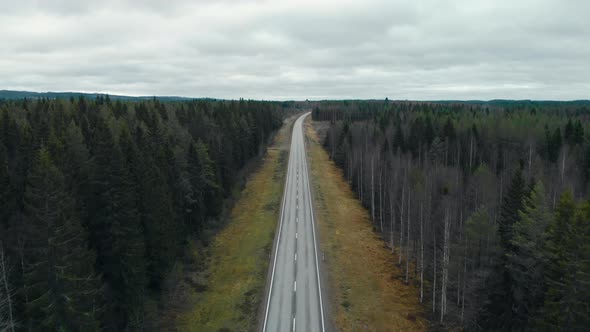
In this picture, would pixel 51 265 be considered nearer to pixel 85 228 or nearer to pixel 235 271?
pixel 85 228

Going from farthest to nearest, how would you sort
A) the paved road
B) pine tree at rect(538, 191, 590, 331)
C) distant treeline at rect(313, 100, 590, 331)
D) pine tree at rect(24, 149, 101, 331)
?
the paved road → distant treeline at rect(313, 100, 590, 331) → pine tree at rect(24, 149, 101, 331) → pine tree at rect(538, 191, 590, 331)

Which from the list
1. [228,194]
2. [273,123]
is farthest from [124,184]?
[273,123]

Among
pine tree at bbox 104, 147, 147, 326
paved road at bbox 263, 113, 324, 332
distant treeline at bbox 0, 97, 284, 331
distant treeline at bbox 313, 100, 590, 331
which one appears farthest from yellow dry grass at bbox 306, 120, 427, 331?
distant treeline at bbox 0, 97, 284, 331

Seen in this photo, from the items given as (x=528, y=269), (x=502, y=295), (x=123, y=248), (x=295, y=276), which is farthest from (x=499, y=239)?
(x=123, y=248)

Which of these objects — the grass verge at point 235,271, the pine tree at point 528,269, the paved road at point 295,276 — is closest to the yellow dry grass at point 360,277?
the paved road at point 295,276

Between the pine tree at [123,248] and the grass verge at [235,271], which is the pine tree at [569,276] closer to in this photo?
the grass verge at [235,271]

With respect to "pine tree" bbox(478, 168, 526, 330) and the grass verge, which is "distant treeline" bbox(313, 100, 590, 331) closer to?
"pine tree" bbox(478, 168, 526, 330)

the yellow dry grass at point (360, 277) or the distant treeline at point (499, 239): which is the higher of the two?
the distant treeline at point (499, 239)

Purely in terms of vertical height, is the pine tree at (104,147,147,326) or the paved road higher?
the pine tree at (104,147,147,326)
